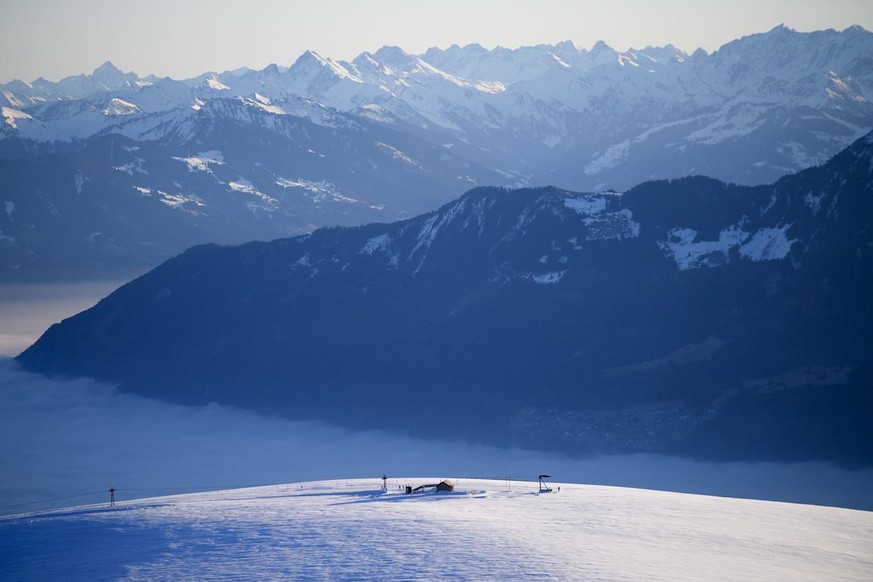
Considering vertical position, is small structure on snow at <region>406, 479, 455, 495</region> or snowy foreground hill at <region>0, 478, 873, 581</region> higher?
small structure on snow at <region>406, 479, 455, 495</region>

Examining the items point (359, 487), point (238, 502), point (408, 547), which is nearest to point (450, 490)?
point (359, 487)

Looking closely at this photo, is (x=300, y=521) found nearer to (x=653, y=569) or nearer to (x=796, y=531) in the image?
(x=653, y=569)

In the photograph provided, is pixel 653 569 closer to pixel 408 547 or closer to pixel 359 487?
pixel 408 547

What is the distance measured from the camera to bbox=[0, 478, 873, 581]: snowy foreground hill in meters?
102

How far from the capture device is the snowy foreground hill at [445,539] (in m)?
102

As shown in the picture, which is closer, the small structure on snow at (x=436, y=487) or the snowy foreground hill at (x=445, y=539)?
the snowy foreground hill at (x=445, y=539)

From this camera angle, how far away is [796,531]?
12144 centimetres

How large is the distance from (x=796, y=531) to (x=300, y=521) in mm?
49267

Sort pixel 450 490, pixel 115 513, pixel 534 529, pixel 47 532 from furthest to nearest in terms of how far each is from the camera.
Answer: pixel 450 490
pixel 115 513
pixel 47 532
pixel 534 529

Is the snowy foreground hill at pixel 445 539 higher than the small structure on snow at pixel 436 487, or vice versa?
the small structure on snow at pixel 436 487

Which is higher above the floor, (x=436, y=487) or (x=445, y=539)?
(x=436, y=487)

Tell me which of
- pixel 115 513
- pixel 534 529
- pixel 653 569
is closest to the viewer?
pixel 653 569

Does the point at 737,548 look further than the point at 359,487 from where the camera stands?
No

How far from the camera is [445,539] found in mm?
110875
